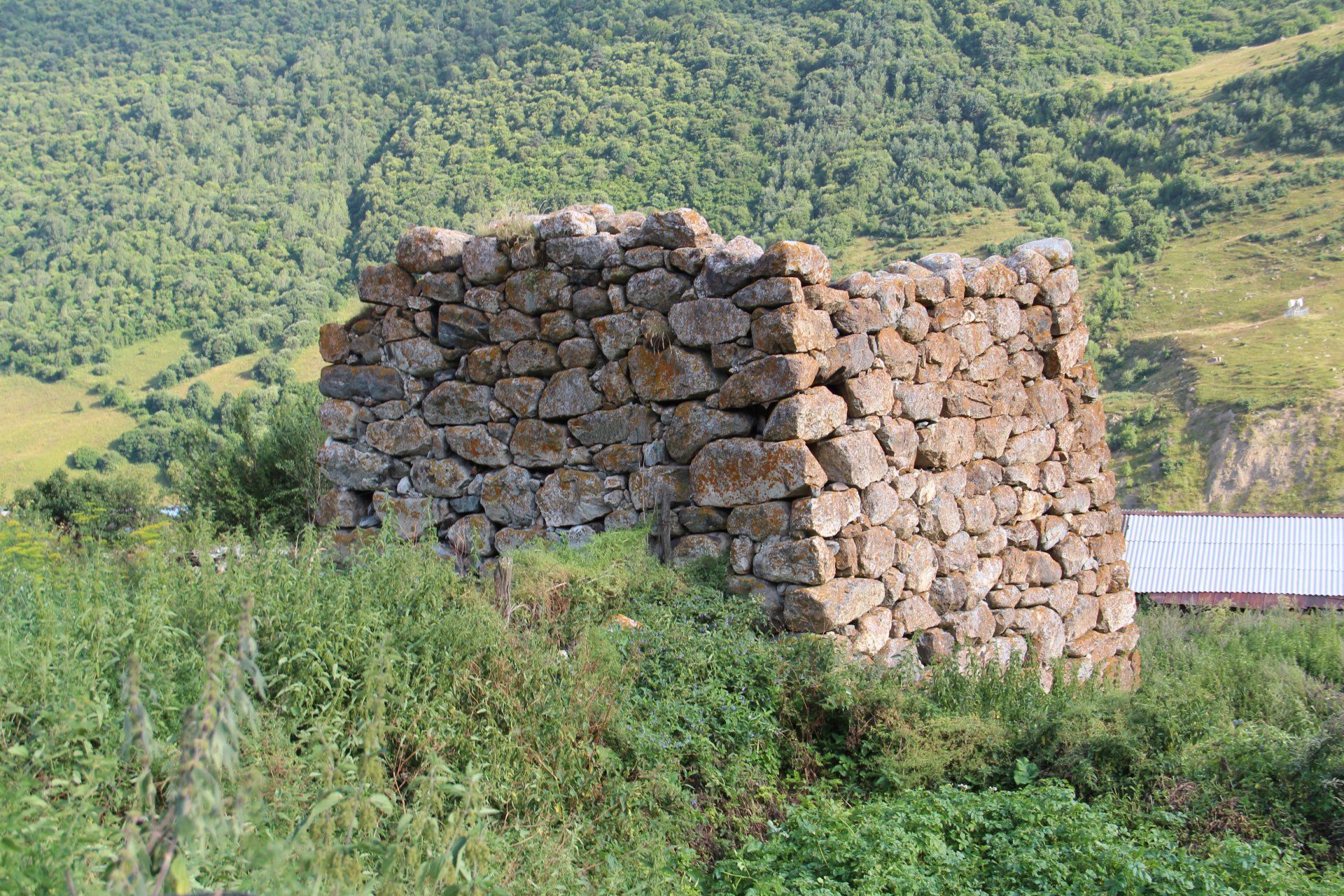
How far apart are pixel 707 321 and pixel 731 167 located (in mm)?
22924

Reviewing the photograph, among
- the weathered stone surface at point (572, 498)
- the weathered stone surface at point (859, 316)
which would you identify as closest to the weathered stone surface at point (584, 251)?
the weathered stone surface at point (572, 498)

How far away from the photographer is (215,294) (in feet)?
123

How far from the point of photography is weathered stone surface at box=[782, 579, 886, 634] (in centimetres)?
589

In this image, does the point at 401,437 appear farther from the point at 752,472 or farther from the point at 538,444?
the point at 752,472

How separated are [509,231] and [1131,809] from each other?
5.16m

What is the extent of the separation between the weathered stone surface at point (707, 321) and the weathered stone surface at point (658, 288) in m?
0.08

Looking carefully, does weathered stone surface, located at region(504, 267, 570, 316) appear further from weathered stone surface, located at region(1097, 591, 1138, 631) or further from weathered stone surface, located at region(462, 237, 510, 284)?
weathered stone surface, located at region(1097, 591, 1138, 631)

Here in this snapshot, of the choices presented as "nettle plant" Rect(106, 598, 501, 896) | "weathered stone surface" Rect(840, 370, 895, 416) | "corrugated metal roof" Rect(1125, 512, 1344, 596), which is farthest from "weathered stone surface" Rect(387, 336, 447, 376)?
"corrugated metal roof" Rect(1125, 512, 1344, 596)

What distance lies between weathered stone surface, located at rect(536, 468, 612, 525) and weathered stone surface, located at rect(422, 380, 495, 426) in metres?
0.72

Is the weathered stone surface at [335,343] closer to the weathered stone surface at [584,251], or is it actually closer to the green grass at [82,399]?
the weathered stone surface at [584,251]

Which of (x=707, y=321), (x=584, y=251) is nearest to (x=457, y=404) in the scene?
(x=584, y=251)

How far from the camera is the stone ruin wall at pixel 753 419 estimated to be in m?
6.11

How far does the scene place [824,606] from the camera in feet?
19.3

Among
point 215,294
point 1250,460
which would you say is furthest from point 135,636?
point 215,294
